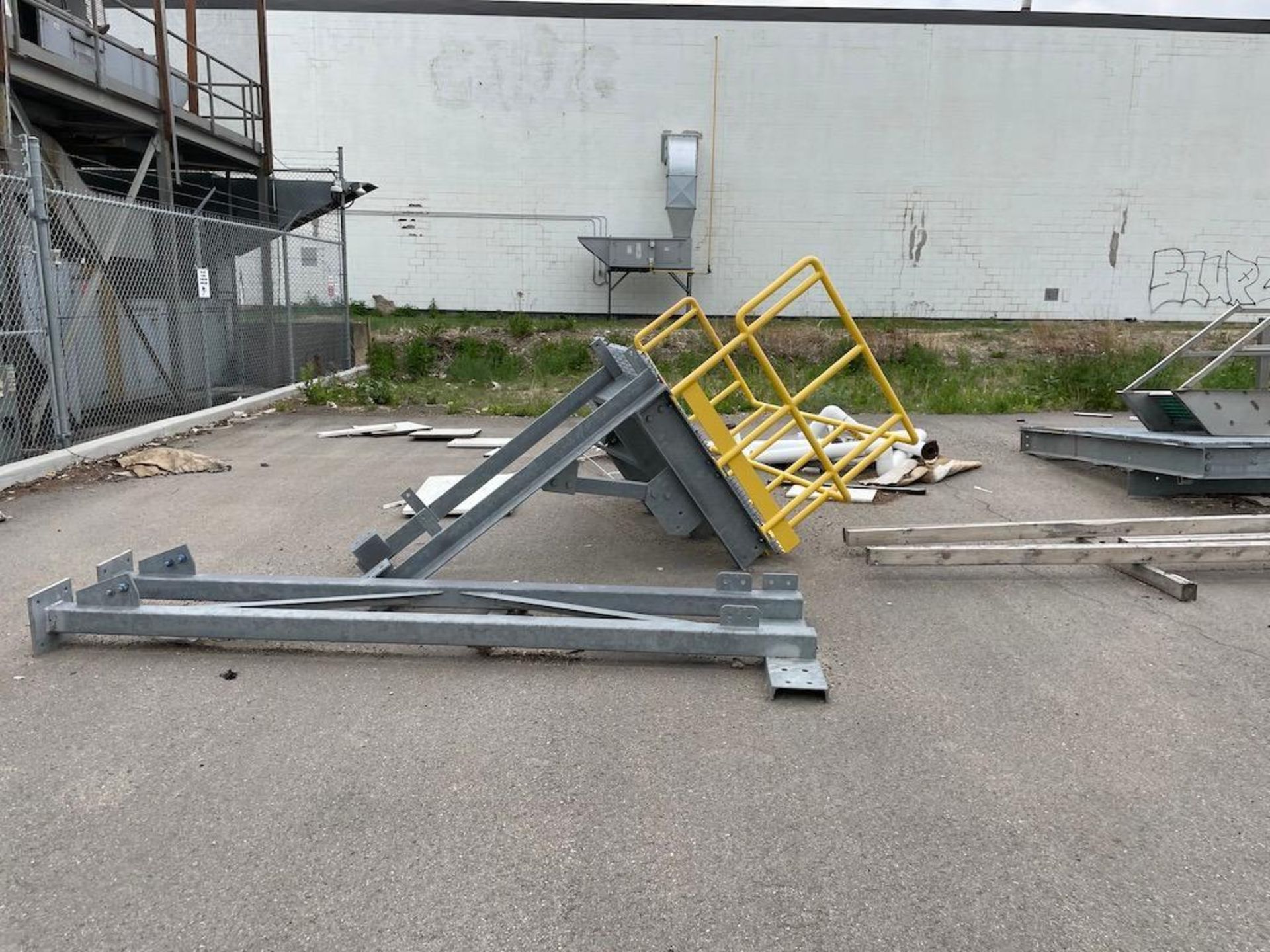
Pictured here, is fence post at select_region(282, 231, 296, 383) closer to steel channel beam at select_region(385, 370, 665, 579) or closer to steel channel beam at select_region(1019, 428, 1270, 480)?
steel channel beam at select_region(385, 370, 665, 579)

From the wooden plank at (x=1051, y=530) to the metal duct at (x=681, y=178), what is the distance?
15.9 meters

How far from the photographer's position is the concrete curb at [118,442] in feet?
23.8

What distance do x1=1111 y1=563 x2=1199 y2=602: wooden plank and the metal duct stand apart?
1631 centimetres

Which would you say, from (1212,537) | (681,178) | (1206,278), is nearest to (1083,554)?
(1212,537)

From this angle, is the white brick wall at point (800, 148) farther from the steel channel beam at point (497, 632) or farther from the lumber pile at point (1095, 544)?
the steel channel beam at point (497, 632)

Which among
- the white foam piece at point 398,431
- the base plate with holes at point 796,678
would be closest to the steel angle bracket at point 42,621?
the base plate with holes at point 796,678

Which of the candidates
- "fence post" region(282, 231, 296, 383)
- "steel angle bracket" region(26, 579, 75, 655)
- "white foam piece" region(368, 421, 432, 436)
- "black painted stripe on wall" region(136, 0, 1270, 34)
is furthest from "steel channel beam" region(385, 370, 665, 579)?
"black painted stripe on wall" region(136, 0, 1270, 34)

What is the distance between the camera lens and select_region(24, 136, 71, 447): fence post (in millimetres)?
7770

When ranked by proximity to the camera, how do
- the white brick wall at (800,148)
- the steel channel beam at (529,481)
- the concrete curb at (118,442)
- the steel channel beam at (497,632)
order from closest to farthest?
the steel channel beam at (497,632), the steel channel beam at (529,481), the concrete curb at (118,442), the white brick wall at (800,148)

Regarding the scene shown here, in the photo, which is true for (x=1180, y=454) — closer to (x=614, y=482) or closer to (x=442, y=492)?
(x=614, y=482)

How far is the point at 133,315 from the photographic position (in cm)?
1055

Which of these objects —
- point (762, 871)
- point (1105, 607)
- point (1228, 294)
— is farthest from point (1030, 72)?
point (762, 871)

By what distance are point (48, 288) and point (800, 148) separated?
55.3 feet

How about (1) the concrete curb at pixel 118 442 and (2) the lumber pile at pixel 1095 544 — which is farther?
(1) the concrete curb at pixel 118 442
